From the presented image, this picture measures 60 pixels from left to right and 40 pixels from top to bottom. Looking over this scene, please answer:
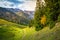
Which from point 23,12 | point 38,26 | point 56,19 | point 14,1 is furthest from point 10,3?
point 56,19

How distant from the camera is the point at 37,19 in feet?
83.4

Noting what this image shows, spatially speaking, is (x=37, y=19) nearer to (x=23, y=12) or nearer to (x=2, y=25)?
(x=23, y=12)

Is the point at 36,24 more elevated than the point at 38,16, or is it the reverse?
the point at 38,16

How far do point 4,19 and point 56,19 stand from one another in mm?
11261

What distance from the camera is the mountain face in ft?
91.6

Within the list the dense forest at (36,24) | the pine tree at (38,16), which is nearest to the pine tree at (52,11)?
the dense forest at (36,24)

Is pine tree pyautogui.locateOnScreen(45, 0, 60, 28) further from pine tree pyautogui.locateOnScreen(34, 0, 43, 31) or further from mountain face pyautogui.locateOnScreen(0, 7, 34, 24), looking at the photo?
mountain face pyautogui.locateOnScreen(0, 7, 34, 24)

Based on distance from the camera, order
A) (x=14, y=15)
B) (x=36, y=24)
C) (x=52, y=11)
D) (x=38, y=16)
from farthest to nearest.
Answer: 1. (x=14, y=15)
2. (x=38, y=16)
3. (x=36, y=24)
4. (x=52, y=11)

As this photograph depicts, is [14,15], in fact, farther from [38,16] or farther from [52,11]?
[52,11]

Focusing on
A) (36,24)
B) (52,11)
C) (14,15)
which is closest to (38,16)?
(36,24)

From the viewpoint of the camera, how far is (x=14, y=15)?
94.4 feet

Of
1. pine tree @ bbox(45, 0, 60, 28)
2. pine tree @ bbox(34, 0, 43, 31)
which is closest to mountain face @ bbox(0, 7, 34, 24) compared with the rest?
pine tree @ bbox(34, 0, 43, 31)

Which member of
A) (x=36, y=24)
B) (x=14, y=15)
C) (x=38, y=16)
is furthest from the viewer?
(x=14, y=15)

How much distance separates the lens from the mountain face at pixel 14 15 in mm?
27922
